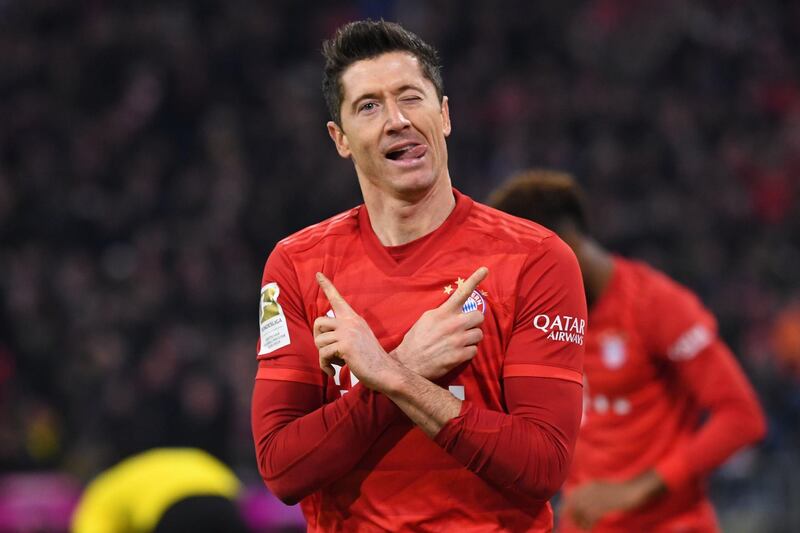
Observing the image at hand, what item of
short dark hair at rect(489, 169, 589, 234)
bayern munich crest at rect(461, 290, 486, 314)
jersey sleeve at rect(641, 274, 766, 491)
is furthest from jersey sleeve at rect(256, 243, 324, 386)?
jersey sleeve at rect(641, 274, 766, 491)

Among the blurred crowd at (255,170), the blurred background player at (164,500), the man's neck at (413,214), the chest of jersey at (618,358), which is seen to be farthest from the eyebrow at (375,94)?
the blurred crowd at (255,170)

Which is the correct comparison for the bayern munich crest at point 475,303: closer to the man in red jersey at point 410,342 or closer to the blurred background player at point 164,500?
the man in red jersey at point 410,342

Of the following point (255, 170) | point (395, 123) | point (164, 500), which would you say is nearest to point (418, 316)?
point (395, 123)

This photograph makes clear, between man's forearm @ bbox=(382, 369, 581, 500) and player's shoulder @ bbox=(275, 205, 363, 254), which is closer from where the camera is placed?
man's forearm @ bbox=(382, 369, 581, 500)

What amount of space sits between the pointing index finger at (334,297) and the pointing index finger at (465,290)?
25 centimetres

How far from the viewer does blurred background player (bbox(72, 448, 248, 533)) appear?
3.77 m

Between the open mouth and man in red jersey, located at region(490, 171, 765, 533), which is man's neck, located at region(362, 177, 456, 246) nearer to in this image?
the open mouth

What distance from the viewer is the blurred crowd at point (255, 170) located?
10633 mm

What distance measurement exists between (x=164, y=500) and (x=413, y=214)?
148 centimetres

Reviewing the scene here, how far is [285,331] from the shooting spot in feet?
10.5

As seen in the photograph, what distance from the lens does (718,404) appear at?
4.95 meters

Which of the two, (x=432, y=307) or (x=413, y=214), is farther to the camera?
(x=413, y=214)

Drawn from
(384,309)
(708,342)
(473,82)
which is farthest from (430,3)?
(384,309)

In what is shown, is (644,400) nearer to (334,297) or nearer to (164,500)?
(164,500)
